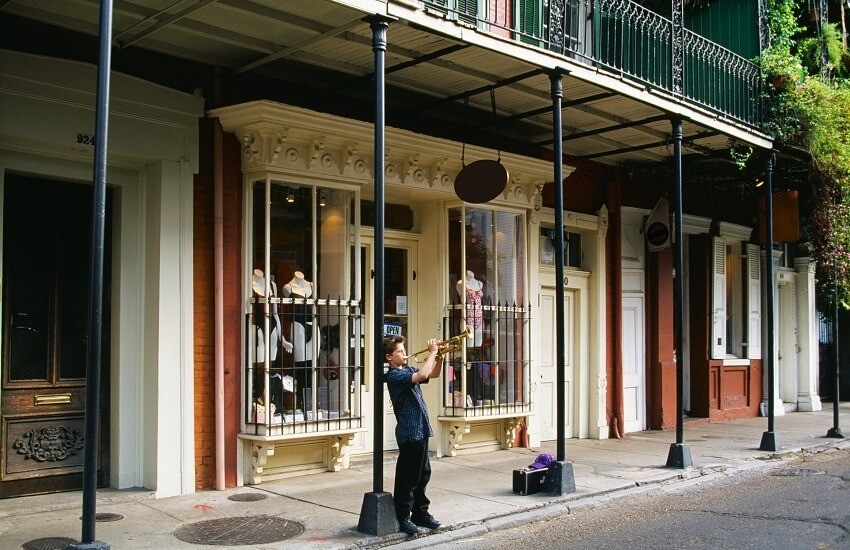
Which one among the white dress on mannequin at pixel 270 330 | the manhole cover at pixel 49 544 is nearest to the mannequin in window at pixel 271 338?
the white dress on mannequin at pixel 270 330

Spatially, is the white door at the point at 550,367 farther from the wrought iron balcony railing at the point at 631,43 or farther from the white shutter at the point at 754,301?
the white shutter at the point at 754,301

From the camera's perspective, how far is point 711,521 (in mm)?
7277

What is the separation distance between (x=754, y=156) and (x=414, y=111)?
6405mm

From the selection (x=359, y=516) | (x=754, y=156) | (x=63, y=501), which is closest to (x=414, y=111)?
(x=359, y=516)

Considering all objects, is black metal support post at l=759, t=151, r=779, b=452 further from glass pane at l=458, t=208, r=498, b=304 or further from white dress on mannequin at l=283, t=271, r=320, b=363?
white dress on mannequin at l=283, t=271, r=320, b=363

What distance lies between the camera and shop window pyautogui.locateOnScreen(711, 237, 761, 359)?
15539mm

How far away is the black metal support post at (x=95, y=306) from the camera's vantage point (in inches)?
192

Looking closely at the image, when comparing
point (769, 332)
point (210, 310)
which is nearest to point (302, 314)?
point (210, 310)

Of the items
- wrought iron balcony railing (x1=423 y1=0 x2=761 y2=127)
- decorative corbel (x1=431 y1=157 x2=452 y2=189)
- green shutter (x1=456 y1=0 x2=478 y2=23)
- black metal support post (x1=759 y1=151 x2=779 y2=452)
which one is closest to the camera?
green shutter (x1=456 y1=0 x2=478 y2=23)

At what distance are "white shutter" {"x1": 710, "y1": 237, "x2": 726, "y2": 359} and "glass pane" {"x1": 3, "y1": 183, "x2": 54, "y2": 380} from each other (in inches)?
436

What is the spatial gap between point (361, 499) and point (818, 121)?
365 inches

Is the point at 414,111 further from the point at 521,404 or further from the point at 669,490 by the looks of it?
the point at 669,490

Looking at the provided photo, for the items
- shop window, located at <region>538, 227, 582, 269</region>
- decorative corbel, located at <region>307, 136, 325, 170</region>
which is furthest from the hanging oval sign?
shop window, located at <region>538, 227, 582, 269</region>

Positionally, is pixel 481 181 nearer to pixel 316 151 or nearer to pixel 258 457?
pixel 316 151
